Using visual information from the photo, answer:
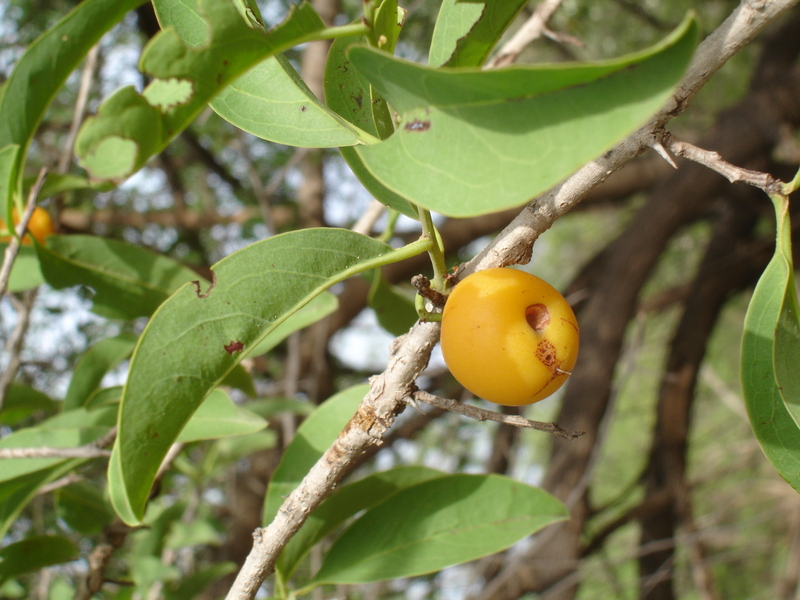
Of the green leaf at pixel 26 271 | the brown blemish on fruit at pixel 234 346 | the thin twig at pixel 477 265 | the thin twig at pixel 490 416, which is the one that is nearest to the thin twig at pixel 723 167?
the thin twig at pixel 477 265

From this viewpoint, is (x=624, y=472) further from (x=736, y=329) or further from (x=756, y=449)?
(x=756, y=449)

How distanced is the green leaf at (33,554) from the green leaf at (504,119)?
1.06 meters

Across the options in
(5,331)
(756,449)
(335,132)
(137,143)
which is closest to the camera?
(137,143)

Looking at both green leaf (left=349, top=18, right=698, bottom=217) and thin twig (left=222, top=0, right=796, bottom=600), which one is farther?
thin twig (left=222, top=0, right=796, bottom=600)

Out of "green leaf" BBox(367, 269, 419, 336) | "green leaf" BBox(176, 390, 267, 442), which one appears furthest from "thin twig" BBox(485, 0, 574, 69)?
"green leaf" BBox(176, 390, 267, 442)

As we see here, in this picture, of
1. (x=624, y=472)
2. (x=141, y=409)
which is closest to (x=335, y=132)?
(x=141, y=409)

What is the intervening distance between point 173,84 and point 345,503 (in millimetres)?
701

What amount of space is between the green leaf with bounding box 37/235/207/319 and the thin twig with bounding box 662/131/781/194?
82cm

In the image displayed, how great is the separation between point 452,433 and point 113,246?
7.05ft

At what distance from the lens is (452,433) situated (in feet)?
9.64

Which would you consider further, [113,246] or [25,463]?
[113,246]

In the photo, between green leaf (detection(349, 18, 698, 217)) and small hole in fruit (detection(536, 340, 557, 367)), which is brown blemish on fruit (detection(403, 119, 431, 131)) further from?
small hole in fruit (detection(536, 340, 557, 367))

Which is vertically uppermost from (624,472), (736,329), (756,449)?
(736,329)

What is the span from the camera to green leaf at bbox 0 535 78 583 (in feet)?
3.47
